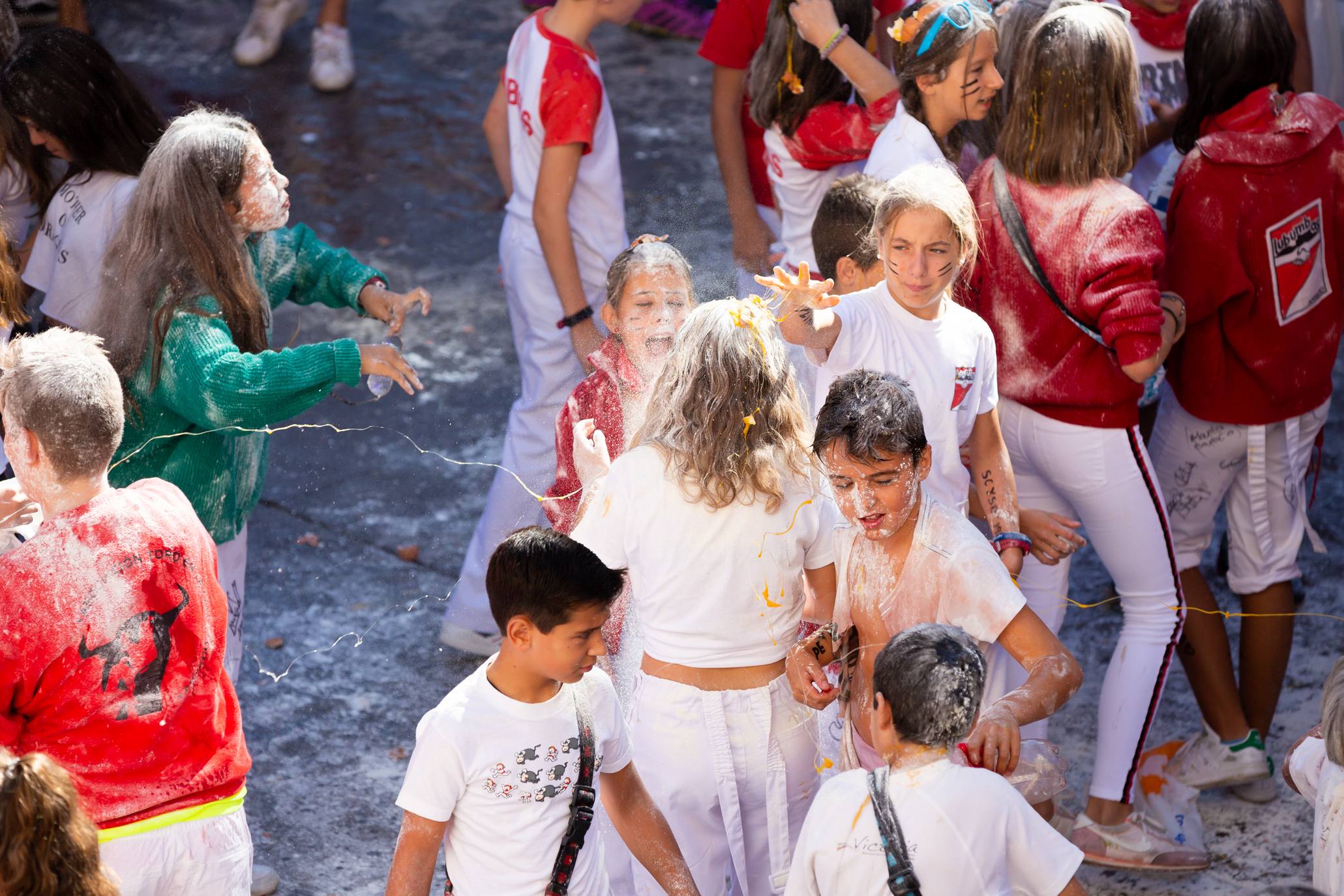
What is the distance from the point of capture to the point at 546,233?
4316 millimetres

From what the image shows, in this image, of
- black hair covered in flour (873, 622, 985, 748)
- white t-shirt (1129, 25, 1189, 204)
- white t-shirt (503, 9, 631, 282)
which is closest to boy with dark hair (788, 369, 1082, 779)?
black hair covered in flour (873, 622, 985, 748)

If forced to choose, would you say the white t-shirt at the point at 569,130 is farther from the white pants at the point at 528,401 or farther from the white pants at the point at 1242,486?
the white pants at the point at 1242,486

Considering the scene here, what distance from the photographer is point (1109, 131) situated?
358 cm

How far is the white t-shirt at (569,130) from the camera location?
168 inches

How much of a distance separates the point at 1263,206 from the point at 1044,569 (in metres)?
1.13

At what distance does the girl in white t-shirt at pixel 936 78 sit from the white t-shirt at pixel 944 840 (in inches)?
71.2

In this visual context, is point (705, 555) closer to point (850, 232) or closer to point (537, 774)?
point (537, 774)

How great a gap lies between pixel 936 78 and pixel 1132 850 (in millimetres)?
2102

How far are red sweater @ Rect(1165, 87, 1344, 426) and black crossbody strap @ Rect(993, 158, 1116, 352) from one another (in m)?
0.48

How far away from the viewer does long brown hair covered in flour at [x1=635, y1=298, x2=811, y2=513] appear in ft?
9.63

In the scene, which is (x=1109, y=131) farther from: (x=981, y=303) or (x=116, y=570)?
(x=116, y=570)

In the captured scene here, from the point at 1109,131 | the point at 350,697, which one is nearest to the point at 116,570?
the point at 350,697

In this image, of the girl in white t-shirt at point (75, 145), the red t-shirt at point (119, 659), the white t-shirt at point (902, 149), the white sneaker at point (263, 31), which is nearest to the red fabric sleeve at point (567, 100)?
the white t-shirt at point (902, 149)

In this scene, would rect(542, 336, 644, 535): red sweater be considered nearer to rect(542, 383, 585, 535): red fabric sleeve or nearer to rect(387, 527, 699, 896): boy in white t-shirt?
rect(542, 383, 585, 535): red fabric sleeve
